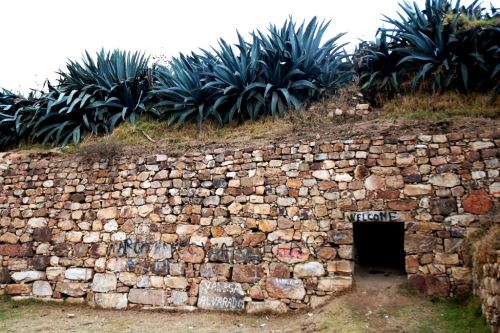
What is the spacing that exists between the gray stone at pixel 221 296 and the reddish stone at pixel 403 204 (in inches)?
100

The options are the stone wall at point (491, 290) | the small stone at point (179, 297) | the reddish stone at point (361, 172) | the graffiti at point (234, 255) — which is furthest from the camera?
Answer: the small stone at point (179, 297)

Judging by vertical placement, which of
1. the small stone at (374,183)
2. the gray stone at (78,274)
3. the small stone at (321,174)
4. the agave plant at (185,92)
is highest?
the agave plant at (185,92)

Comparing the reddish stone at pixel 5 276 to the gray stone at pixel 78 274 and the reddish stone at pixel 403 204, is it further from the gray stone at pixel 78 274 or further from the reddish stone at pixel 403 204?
the reddish stone at pixel 403 204

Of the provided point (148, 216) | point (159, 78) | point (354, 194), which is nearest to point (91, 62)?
point (159, 78)

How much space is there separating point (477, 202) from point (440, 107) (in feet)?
6.49

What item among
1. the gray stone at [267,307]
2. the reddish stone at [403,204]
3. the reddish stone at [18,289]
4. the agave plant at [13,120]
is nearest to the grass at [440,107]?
the reddish stone at [403,204]

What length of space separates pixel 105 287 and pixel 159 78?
14.7 ft

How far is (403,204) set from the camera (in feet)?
20.6

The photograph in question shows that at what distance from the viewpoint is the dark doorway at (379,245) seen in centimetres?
733

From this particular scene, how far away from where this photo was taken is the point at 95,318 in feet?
22.4

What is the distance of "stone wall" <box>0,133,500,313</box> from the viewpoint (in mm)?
6141

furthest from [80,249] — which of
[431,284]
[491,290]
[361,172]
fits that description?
[491,290]

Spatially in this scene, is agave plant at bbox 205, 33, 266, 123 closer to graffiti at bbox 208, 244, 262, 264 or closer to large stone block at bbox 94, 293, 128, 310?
graffiti at bbox 208, 244, 262, 264

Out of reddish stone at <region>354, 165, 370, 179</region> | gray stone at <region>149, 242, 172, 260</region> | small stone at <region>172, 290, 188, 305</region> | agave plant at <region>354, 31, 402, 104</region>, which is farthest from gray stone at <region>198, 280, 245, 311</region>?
agave plant at <region>354, 31, 402, 104</region>
